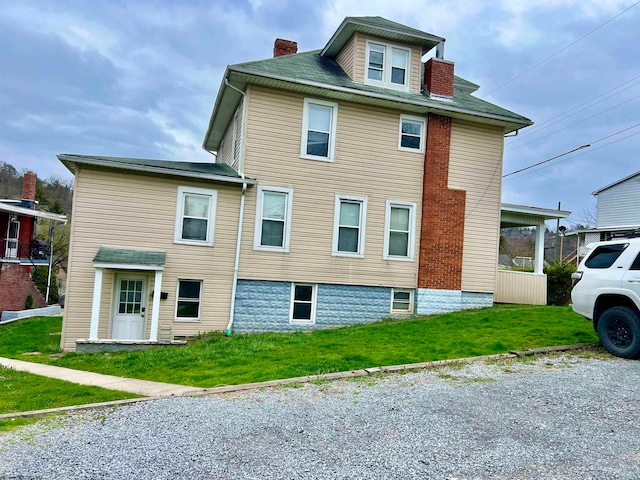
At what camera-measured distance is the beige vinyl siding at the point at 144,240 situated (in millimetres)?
11617

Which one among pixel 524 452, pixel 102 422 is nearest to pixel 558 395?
pixel 524 452

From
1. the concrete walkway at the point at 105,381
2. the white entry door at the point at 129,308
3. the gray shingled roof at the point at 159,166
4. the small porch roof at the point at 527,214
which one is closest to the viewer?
the concrete walkway at the point at 105,381

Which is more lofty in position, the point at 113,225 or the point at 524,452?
the point at 113,225

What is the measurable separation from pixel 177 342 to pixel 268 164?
5.46m

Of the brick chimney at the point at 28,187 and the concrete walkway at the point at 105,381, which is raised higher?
the brick chimney at the point at 28,187

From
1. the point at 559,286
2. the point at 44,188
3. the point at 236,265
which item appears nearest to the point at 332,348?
the point at 236,265

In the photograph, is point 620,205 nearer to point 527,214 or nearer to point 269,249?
point 527,214

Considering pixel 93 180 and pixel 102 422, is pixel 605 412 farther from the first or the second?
pixel 93 180

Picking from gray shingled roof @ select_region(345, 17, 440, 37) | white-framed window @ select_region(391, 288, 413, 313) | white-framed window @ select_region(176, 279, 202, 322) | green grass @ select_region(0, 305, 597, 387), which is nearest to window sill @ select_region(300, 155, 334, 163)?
gray shingled roof @ select_region(345, 17, 440, 37)

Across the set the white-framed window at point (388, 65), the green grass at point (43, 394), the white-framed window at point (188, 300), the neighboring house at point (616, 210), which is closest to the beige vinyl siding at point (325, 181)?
the white-framed window at point (388, 65)

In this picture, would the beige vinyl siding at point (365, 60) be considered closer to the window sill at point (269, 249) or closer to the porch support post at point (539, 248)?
the window sill at point (269, 249)

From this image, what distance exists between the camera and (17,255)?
82.9 ft

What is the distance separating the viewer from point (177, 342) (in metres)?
11.5

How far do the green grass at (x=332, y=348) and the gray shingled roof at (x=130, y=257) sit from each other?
2.25 m
